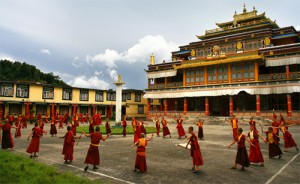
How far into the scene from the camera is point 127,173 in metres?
8.25

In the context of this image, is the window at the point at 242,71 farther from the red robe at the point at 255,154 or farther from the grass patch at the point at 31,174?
the grass patch at the point at 31,174

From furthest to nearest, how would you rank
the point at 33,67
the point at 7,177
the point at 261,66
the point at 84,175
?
1. the point at 33,67
2. the point at 261,66
3. the point at 84,175
4. the point at 7,177

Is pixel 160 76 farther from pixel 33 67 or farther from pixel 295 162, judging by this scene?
pixel 33 67

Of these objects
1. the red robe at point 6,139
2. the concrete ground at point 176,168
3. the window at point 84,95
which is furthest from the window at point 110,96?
the concrete ground at point 176,168

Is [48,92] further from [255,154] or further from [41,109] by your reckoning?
[255,154]

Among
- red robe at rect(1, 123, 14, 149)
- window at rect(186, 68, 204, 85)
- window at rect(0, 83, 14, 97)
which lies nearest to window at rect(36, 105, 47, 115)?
window at rect(0, 83, 14, 97)

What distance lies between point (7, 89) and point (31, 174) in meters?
34.3

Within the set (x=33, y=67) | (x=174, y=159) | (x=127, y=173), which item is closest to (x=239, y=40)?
(x=174, y=159)

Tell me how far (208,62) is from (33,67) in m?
58.7

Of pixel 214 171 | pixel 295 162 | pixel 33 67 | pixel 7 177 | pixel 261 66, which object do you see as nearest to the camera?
pixel 7 177

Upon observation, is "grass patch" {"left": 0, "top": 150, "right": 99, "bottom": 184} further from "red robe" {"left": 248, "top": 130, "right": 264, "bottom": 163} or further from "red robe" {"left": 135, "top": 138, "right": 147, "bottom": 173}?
"red robe" {"left": 248, "top": 130, "right": 264, "bottom": 163}

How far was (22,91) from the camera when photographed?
38312 millimetres

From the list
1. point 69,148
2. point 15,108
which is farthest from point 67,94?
point 69,148

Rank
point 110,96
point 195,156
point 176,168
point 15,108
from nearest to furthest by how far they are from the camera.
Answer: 1. point 195,156
2. point 176,168
3. point 15,108
4. point 110,96
